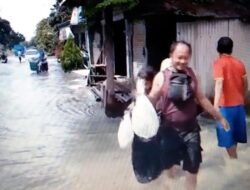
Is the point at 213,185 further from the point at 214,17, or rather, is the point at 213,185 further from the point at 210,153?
the point at 214,17

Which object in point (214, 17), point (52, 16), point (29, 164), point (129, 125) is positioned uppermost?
point (52, 16)

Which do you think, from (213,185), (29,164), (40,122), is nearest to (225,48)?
(213,185)

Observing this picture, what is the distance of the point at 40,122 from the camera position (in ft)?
34.5

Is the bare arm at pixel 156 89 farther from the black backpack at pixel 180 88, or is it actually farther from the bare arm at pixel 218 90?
the bare arm at pixel 218 90

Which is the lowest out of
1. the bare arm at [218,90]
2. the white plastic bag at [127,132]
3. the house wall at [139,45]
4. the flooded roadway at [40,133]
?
the flooded roadway at [40,133]

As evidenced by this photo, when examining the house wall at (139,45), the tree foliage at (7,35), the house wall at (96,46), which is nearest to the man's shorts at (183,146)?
the house wall at (139,45)

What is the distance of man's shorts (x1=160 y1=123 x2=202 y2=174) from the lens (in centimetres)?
432

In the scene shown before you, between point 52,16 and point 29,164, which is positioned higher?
point 52,16

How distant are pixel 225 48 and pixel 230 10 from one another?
4.91 meters

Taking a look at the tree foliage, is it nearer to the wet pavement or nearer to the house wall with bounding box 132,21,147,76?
the house wall with bounding box 132,21,147,76

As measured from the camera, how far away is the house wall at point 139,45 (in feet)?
40.4

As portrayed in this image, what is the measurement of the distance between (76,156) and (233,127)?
2.61m

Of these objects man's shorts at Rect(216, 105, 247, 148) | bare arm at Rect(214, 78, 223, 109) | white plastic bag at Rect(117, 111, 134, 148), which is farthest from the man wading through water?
man's shorts at Rect(216, 105, 247, 148)

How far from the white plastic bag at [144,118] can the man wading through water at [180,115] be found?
10cm
